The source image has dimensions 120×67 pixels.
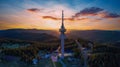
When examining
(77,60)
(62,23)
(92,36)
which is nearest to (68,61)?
(77,60)

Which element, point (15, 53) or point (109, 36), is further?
point (109, 36)

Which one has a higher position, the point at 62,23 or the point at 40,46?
the point at 62,23

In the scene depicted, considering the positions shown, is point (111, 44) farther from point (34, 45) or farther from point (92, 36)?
point (34, 45)

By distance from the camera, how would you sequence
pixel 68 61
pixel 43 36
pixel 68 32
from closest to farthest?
pixel 68 61 → pixel 68 32 → pixel 43 36

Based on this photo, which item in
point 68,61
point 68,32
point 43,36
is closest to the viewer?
point 68,61
